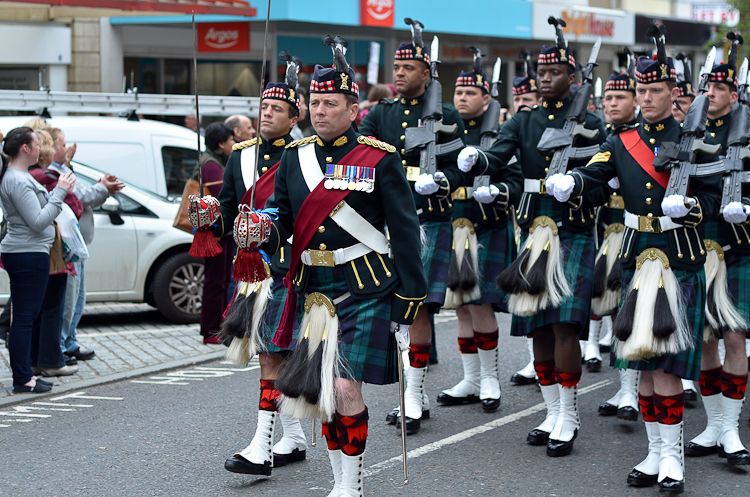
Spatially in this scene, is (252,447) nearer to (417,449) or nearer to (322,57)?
(417,449)

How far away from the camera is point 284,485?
5.27m

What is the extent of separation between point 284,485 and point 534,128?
2.71 meters

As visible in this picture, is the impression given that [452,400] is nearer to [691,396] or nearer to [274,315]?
[691,396]

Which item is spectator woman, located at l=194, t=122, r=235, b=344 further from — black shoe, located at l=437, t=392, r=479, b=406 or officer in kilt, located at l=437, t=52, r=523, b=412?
officer in kilt, located at l=437, t=52, r=523, b=412

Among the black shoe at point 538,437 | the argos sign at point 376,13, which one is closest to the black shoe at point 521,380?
the black shoe at point 538,437

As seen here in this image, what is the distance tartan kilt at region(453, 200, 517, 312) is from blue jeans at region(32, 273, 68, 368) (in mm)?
3082

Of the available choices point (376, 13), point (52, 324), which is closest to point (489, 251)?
point (52, 324)

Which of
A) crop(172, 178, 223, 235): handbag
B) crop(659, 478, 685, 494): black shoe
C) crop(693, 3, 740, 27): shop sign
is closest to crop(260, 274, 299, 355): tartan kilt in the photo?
crop(659, 478, 685, 494): black shoe

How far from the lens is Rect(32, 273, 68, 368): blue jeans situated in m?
7.68

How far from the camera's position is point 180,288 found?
392 inches

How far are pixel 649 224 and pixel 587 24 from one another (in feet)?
70.9

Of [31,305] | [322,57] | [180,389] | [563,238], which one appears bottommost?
[180,389]

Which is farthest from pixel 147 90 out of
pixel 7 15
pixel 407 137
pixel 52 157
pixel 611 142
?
pixel 611 142

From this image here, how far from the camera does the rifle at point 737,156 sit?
5910mm
